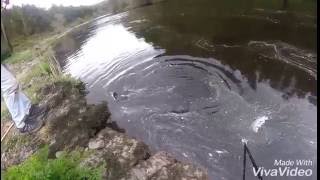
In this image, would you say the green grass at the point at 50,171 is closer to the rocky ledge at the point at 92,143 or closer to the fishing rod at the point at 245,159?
the rocky ledge at the point at 92,143

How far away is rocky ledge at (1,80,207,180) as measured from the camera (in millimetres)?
4500

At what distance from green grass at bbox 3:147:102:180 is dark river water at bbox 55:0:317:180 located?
1004mm

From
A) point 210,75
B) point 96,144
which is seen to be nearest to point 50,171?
point 96,144

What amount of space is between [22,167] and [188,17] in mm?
5335

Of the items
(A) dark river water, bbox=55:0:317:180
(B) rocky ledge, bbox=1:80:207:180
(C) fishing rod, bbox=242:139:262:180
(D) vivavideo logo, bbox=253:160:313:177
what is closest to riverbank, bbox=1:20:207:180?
(B) rocky ledge, bbox=1:80:207:180

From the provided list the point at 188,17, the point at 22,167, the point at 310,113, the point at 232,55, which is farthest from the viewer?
the point at 188,17

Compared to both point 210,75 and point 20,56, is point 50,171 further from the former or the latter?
point 20,56

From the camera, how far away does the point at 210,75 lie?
20.4 ft

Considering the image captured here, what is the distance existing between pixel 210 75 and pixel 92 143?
217cm

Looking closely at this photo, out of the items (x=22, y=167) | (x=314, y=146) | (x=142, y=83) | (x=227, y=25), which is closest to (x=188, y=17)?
(x=227, y=25)

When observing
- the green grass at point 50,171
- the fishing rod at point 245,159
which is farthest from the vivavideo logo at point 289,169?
the green grass at point 50,171

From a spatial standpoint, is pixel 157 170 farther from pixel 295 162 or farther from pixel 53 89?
pixel 53 89

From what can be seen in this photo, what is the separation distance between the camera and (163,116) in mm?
5477

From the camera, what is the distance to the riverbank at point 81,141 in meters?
4.51
